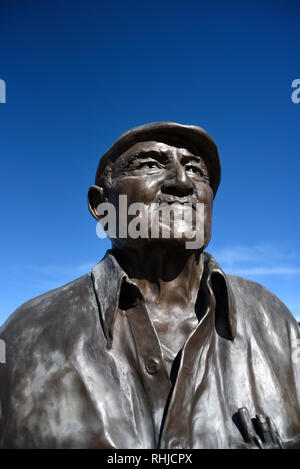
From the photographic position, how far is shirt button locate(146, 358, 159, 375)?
2.30 m

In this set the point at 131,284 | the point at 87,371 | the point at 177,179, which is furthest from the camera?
the point at 177,179

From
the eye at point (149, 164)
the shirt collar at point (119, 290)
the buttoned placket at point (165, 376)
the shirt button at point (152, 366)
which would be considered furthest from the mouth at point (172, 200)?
the shirt button at point (152, 366)

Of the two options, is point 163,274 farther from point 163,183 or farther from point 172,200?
point 163,183

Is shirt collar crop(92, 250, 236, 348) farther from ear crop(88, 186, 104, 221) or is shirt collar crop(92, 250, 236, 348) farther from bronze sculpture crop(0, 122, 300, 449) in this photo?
ear crop(88, 186, 104, 221)

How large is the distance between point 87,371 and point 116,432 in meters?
0.38

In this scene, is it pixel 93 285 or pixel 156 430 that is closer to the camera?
pixel 156 430

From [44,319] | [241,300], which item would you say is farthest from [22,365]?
[241,300]

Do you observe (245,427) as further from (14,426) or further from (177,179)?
(177,179)

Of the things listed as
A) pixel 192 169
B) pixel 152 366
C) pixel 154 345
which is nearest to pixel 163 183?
pixel 192 169

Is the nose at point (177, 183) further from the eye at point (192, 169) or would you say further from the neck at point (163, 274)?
the neck at point (163, 274)

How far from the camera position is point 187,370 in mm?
2322

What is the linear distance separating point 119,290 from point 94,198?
97cm

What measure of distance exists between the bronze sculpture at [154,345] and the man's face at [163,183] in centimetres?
1

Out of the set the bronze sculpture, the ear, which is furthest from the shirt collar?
the ear
